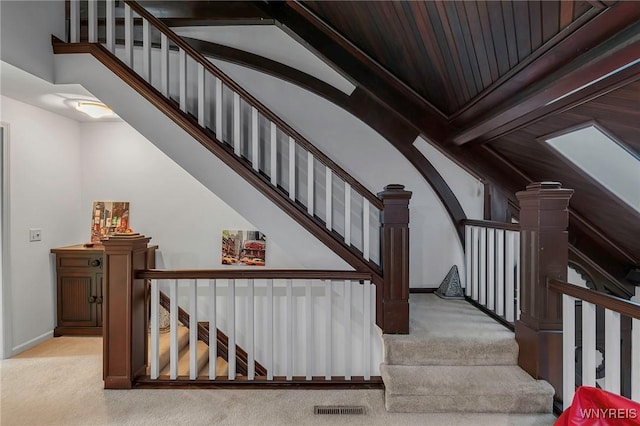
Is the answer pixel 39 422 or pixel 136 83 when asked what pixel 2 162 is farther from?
pixel 39 422

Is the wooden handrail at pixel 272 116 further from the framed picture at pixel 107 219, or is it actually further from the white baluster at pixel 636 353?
the framed picture at pixel 107 219

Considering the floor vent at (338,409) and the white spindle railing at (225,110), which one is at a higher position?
the white spindle railing at (225,110)

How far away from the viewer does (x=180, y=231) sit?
12.7ft

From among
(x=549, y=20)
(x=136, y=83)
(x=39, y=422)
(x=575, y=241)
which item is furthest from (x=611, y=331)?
(x=136, y=83)

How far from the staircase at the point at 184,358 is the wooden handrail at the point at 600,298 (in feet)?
9.04

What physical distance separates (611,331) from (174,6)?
14.7 feet

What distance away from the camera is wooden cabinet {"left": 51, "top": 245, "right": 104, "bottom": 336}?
343 centimetres

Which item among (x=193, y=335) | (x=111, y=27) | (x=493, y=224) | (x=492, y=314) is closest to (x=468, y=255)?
(x=493, y=224)

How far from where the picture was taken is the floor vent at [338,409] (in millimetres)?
2066

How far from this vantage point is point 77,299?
11.4 feet

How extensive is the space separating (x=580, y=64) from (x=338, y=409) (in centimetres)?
239

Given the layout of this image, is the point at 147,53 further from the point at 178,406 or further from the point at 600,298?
the point at 600,298

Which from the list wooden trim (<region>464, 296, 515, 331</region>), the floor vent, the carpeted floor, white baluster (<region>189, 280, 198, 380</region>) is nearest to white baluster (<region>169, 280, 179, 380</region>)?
white baluster (<region>189, 280, 198, 380</region>)

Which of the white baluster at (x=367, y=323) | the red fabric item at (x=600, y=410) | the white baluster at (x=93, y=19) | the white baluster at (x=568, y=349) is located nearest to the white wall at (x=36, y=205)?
the white baluster at (x=93, y=19)
